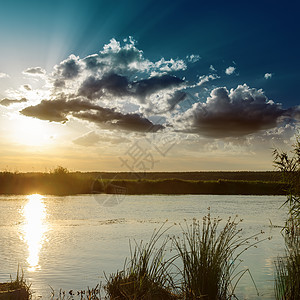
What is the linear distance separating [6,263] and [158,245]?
3791 mm

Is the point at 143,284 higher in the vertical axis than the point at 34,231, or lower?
lower

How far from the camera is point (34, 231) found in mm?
14430

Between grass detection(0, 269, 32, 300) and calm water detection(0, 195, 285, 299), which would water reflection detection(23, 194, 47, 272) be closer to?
calm water detection(0, 195, 285, 299)

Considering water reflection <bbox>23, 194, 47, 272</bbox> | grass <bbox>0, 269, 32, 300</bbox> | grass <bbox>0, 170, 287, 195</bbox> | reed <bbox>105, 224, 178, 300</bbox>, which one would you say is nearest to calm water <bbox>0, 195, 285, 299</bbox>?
water reflection <bbox>23, 194, 47, 272</bbox>

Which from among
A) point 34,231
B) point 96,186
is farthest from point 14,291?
point 96,186

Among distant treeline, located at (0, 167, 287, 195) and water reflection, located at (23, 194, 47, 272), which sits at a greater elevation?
distant treeline, located at (0, 167, 287, 195)

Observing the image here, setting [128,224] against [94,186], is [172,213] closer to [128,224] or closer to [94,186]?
[128,224]

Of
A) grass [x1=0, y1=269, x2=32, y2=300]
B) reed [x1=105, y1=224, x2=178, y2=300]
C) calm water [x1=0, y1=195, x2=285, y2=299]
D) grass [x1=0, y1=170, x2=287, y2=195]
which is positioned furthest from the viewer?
grass [x1=0, y1=170, x2=287, y2=195]

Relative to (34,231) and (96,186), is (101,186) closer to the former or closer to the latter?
(96,186)

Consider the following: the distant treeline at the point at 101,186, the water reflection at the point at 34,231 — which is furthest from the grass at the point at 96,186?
the water reflection at the point at 34,231

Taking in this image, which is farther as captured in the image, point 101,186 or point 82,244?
point 101,186

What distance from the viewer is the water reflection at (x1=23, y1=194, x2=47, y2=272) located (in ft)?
31.7

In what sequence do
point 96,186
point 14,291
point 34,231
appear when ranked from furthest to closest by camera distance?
point 96,186
point 34,231
point 14,291

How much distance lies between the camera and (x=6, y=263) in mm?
9047
